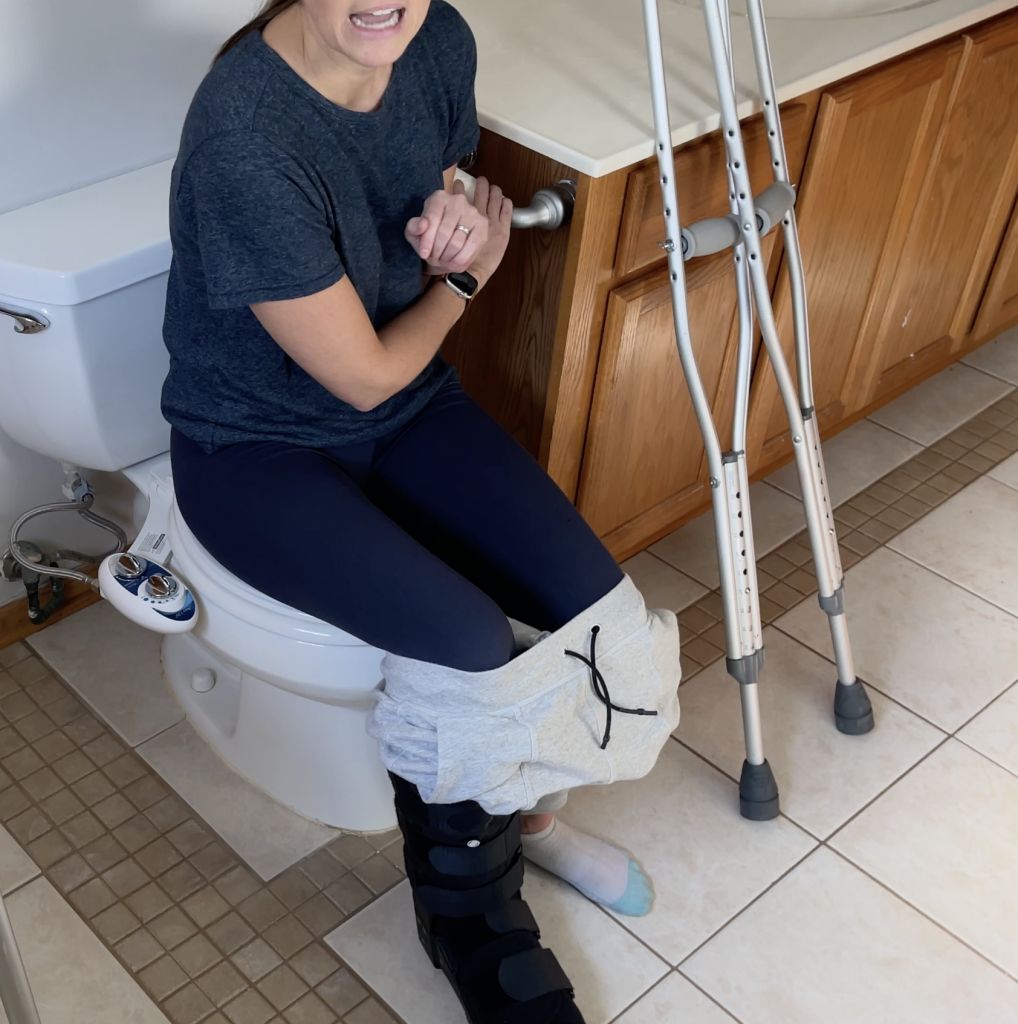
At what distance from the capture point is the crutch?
4.39 feet

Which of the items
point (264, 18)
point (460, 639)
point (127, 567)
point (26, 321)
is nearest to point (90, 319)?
point (26, 321)

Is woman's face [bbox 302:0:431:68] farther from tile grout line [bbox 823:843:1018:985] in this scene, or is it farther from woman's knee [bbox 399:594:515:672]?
tile grout line [bbox 823:843:1018:985]

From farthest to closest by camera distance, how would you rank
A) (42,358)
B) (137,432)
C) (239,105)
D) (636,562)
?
(636,562) → (137,432) → (42,358) → (239,105)

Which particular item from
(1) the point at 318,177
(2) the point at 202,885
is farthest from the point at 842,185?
(2) the point at 202,885

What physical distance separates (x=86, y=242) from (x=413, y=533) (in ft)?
1.60

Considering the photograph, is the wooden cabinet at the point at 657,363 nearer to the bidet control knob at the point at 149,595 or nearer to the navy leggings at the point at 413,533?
the navy leggings at the point at 413,533

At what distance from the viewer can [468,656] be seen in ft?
4.22

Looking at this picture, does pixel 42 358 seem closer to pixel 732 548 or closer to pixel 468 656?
pixel 468 656

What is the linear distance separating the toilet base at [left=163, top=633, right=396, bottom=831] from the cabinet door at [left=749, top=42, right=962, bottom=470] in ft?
2.63

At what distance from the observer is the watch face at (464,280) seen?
55.7 inches

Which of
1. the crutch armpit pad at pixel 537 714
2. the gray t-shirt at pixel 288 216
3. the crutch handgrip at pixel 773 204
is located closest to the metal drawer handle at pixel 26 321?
the gray t-shirt at pixel 288 216

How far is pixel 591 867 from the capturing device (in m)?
1.57

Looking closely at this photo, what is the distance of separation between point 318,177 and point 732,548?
63cm

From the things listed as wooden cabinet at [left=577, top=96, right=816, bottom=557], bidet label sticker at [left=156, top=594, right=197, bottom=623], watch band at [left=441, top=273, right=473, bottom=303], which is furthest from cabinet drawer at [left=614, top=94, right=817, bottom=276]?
bidet label sticker at [left=156, top=594, right=197, bottom=623]
